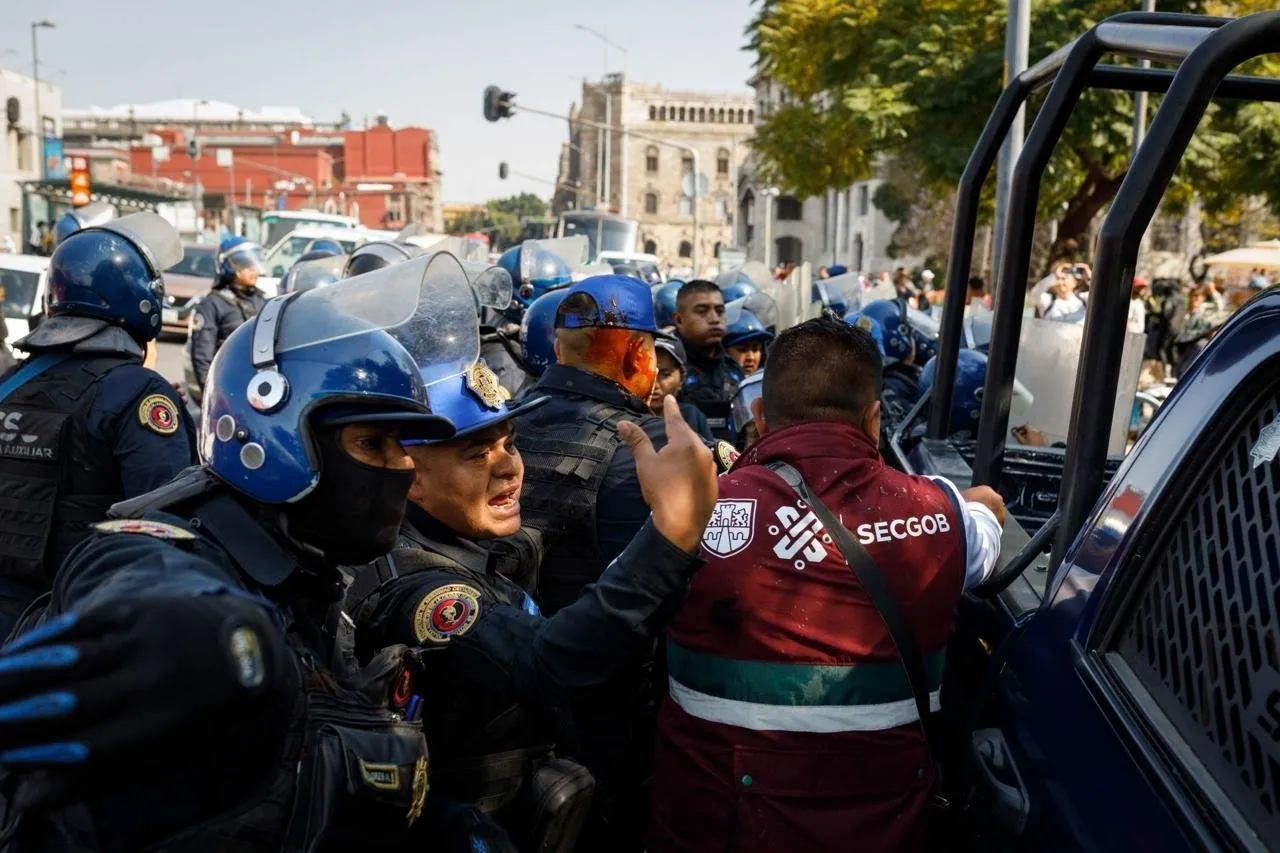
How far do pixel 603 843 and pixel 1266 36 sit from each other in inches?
95.9

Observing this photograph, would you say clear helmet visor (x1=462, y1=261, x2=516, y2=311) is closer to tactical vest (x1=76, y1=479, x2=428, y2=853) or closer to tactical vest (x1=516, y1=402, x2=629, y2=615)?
tactical vest (x1=516, y1=402, x2=629, y2=615)

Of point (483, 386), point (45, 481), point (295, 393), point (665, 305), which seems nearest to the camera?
point (295, 393)

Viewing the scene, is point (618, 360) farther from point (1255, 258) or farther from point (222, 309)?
point (1255, 258)

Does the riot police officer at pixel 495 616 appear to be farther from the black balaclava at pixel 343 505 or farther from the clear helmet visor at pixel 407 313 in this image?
the black balaclava at pixel 343 505

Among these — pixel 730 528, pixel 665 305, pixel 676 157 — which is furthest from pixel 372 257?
pixel 676 157

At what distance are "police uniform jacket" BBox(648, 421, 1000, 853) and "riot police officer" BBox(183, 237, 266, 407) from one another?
24.9ft

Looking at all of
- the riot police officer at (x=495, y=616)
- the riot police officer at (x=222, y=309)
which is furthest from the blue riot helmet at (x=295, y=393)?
the riot police officer at (x=222, y=309)

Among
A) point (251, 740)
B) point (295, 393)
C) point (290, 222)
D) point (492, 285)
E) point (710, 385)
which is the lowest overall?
point (710, 385)

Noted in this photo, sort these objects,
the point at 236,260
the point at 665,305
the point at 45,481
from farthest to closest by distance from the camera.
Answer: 1. the point at 236,260
2. the point at 665,305
3. the point at 45,481

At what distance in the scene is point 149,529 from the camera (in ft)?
5.48

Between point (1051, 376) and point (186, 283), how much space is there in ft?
64.7

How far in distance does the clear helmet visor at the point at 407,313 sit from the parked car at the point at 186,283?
17.4 m

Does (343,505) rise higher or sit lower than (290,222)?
lower

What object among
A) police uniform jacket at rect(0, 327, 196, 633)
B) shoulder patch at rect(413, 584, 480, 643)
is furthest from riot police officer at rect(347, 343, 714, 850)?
police uniform jacket at rect(0, 327, 196, 633)
